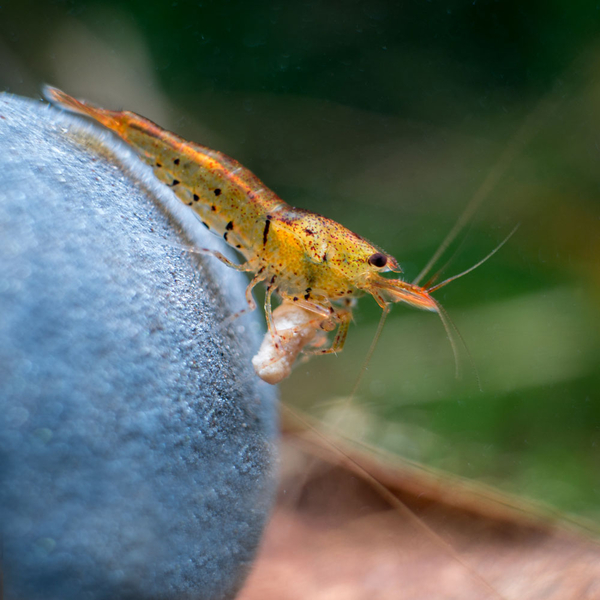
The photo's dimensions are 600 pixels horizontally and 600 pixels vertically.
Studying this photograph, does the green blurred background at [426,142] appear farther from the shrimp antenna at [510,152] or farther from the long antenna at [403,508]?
the long antenna at [403,508]

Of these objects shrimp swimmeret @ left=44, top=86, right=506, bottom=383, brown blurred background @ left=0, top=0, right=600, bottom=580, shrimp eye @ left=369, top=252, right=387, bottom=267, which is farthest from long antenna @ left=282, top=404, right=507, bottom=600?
shrimp eye @ left=369, top=252, right=387, bottom=267

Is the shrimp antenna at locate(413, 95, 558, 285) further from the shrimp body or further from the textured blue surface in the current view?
the textured blue surface

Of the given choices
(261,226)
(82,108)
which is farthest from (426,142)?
(82,108)

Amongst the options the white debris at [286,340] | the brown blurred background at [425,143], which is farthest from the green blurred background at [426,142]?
the white debris at [286,340]

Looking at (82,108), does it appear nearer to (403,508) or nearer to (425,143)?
(425,143)

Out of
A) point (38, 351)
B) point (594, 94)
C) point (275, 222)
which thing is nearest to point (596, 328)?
point (594, 94)

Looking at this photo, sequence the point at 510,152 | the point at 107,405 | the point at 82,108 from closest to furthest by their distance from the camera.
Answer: the point at 107,405 → the point at 82,108 → the point at 510,152

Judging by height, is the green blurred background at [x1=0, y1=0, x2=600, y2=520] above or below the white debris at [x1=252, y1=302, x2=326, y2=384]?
above
